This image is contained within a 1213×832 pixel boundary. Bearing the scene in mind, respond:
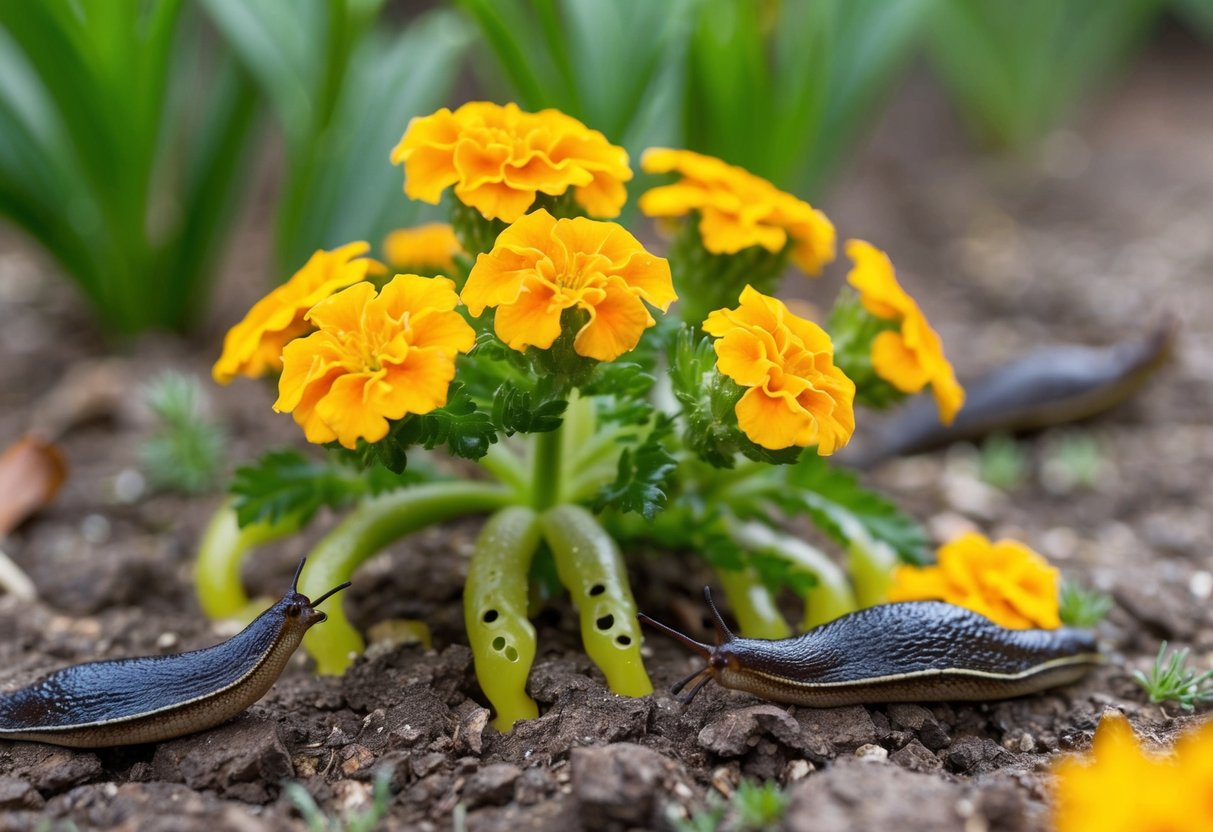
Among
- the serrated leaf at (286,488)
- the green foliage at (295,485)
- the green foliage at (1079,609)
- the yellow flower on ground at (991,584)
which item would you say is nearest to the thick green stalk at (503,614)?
the green foliage at (295,485)

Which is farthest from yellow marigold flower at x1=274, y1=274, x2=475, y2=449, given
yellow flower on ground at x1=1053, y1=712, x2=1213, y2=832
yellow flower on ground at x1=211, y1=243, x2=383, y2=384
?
yellow flower on ground at x1=1053, y1=712, x2=1213, y2=832

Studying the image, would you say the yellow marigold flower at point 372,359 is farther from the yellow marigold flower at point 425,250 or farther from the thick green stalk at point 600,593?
the yellow marigold flower at point 425,250

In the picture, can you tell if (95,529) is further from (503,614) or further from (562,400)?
(562,400)

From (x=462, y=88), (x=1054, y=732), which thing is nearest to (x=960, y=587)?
(x=1054, y=732)

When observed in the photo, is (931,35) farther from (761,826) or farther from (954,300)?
(761,826)

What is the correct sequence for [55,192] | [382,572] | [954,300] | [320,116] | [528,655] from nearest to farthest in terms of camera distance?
[528,655]
[382,572]
[320,116]
[55,192]
[954,300]

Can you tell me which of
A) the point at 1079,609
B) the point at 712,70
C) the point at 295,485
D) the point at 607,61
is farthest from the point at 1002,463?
the point at 295,485
